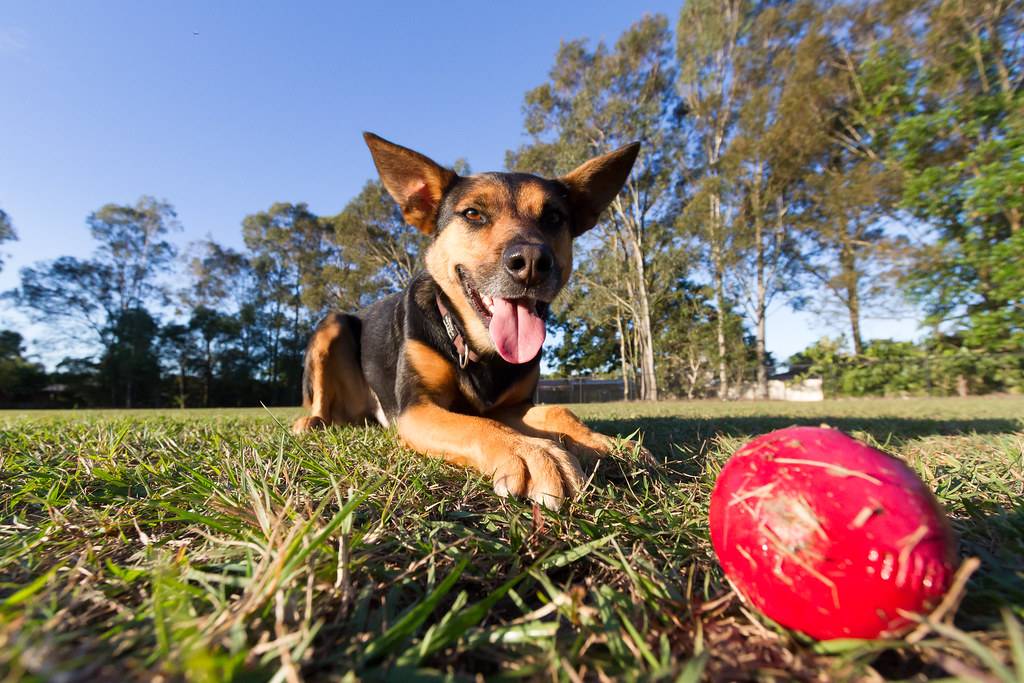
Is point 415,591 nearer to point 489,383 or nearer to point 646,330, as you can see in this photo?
point 489,383

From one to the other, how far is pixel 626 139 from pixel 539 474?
26.0 metres

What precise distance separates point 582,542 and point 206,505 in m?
1.16

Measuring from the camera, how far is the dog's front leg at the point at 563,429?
217 cm

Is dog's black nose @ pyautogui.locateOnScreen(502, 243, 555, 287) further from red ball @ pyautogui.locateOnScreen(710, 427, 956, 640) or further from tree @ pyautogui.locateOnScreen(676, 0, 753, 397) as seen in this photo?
tree @ pyautogui.locateOnScreen(676, 0, 753, 397)

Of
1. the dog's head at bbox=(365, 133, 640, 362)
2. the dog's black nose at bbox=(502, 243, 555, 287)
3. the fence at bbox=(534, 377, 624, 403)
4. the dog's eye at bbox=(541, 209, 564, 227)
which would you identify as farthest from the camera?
the fence at bbox=(534, 377, 624, 403)

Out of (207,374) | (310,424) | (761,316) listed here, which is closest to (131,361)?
(207,374)

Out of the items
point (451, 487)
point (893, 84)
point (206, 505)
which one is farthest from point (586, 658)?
point (893, 84)

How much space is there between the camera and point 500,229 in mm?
3168

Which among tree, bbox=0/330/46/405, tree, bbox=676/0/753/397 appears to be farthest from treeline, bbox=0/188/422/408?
tree, bbox=676/0/753/397

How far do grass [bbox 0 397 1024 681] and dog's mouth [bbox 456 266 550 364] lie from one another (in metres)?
1.21

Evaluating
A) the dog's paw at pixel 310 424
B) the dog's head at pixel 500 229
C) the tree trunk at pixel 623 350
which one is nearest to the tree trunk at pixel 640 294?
the tree trunk at pixel 623 350

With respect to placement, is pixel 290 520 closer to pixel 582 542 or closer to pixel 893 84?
pixel 582 542

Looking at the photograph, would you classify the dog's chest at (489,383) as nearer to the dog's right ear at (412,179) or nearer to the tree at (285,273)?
the dog's right ear at (412,179)

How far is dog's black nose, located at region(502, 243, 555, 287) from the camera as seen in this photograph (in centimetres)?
269
